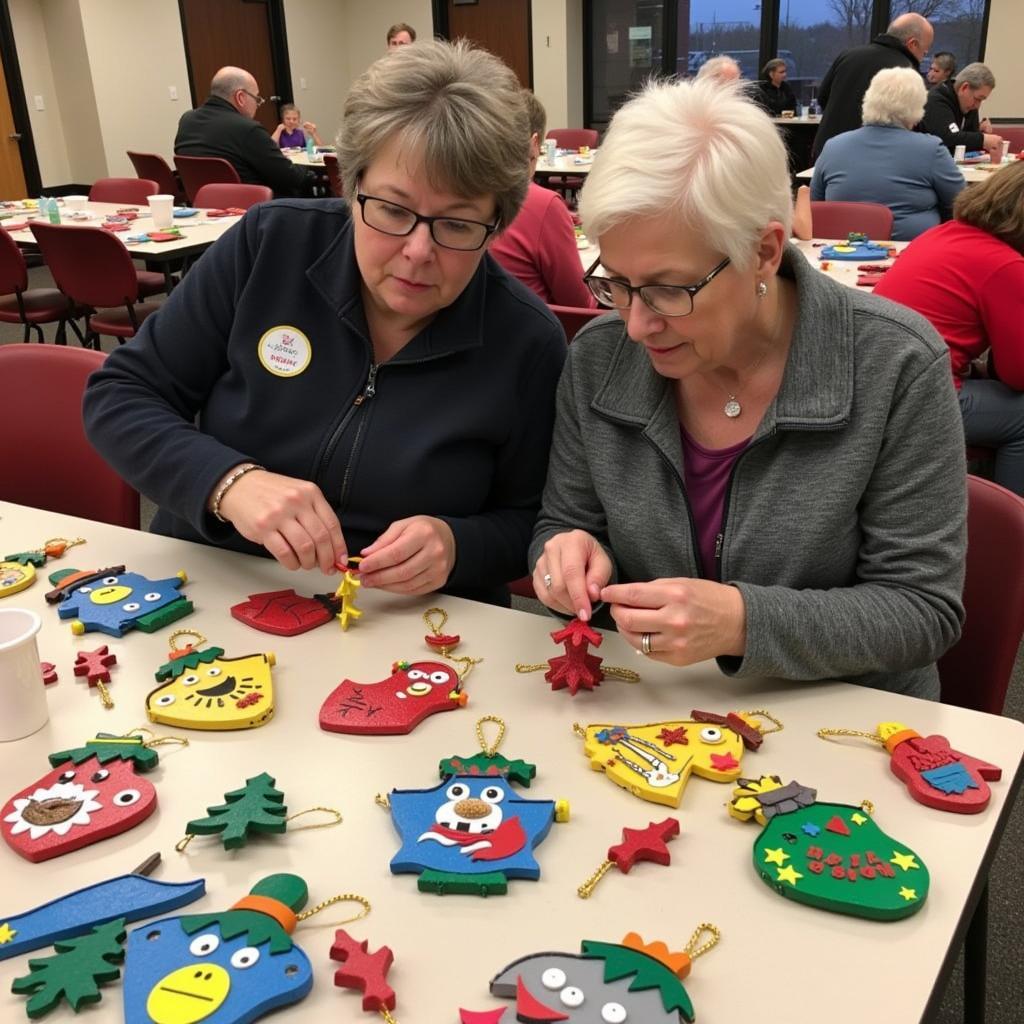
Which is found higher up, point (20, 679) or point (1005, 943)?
point (20, 679)

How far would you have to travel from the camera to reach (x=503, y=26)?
10141 mm

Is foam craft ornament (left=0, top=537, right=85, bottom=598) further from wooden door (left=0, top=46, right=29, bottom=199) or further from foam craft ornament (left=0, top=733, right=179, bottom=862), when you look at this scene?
wooden door (left=0, top=46, right=29, bottom=199)

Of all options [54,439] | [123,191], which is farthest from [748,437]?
[123,191]

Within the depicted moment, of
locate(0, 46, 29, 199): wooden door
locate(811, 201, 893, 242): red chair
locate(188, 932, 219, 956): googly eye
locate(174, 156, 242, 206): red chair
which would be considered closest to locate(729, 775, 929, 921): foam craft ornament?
locate(188, 932, 219, 956): googly eye

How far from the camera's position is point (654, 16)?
970cm

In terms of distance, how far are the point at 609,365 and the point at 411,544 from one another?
0.38 meters

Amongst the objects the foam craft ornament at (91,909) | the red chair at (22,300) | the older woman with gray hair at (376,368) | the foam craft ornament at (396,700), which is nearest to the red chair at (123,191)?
the red chair at (22,300)

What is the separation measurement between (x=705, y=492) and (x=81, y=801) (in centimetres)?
86

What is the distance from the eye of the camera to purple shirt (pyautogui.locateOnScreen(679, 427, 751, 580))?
1354 millimetres

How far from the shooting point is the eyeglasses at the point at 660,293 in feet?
3.91

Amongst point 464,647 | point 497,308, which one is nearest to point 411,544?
point 464,647

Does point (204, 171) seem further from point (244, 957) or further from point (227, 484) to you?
point (244, 957)

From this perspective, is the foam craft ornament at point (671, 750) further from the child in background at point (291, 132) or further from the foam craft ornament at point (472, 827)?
the child in background at point (291, 132)

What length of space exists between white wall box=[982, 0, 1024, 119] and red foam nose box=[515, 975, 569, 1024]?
9.69 m
